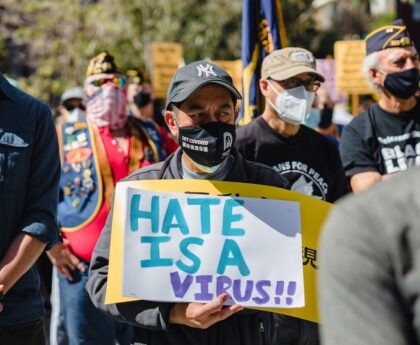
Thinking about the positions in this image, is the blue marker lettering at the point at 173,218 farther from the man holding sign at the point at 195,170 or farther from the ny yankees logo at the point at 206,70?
the ny yankees logo at the point at 206,70

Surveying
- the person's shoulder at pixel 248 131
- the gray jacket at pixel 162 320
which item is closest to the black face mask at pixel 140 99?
the person's shoulder at pixel 248 131

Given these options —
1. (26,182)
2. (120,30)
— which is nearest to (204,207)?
(26,182)

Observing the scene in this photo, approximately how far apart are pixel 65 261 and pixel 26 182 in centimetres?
227

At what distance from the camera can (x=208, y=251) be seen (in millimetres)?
3166

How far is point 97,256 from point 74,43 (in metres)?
25.3

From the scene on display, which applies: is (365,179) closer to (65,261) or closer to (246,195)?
(65,261)

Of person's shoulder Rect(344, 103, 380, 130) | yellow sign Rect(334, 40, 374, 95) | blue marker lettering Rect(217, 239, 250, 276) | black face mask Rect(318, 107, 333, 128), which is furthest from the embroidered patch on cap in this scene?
yellow sign Rect(334, 40, 374, 95)

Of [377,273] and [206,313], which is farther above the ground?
[206,313]

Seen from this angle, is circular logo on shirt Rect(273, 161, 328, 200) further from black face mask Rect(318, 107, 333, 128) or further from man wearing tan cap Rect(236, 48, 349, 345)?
black face mask Rect(318, 107, 333, 128)

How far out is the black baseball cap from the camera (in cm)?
335

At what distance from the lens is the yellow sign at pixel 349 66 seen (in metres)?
12.8

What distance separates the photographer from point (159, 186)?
10.9 ft

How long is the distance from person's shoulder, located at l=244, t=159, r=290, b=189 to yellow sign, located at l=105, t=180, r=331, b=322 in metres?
0.10

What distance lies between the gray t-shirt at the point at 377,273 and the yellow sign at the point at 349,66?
1113 centimetres
